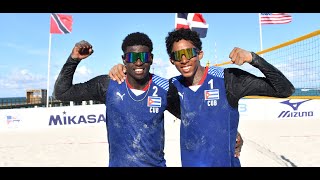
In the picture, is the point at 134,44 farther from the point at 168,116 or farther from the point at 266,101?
the point at 266,101

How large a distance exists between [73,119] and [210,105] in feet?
39.3

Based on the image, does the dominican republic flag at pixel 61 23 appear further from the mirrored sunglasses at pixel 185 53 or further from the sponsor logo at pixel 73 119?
the mirrored sunglasses at pixel 185 53

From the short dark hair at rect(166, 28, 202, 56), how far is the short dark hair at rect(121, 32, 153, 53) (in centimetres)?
19

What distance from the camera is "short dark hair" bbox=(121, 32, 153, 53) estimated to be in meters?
2.95

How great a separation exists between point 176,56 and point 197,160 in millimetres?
904

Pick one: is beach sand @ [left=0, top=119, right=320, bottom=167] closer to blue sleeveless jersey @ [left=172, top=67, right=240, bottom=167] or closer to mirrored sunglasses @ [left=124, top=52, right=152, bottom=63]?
blue sleeveless jersey @ [left=172, top=67, right=240, bottom=167]

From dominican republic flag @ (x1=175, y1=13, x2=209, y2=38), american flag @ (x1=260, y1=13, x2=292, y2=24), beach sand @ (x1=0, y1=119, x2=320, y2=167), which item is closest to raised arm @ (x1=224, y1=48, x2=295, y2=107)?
beach sand @ (x1=0, y1=119, x2=320, y2=167)

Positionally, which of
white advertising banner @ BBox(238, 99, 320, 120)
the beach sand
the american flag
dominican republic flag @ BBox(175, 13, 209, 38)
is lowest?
the beach sand

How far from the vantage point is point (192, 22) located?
13.6 m

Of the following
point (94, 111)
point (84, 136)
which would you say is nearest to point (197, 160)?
point (84, 136)

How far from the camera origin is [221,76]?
8.89ft

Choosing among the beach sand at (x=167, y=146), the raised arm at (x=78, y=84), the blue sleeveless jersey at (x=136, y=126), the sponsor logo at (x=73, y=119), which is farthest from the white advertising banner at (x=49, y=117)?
the blue sleeveless jersey at (x=136, y=126)

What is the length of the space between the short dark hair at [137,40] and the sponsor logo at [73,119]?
1115 cm

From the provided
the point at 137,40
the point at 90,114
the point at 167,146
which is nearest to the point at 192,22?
the point at 90,114
